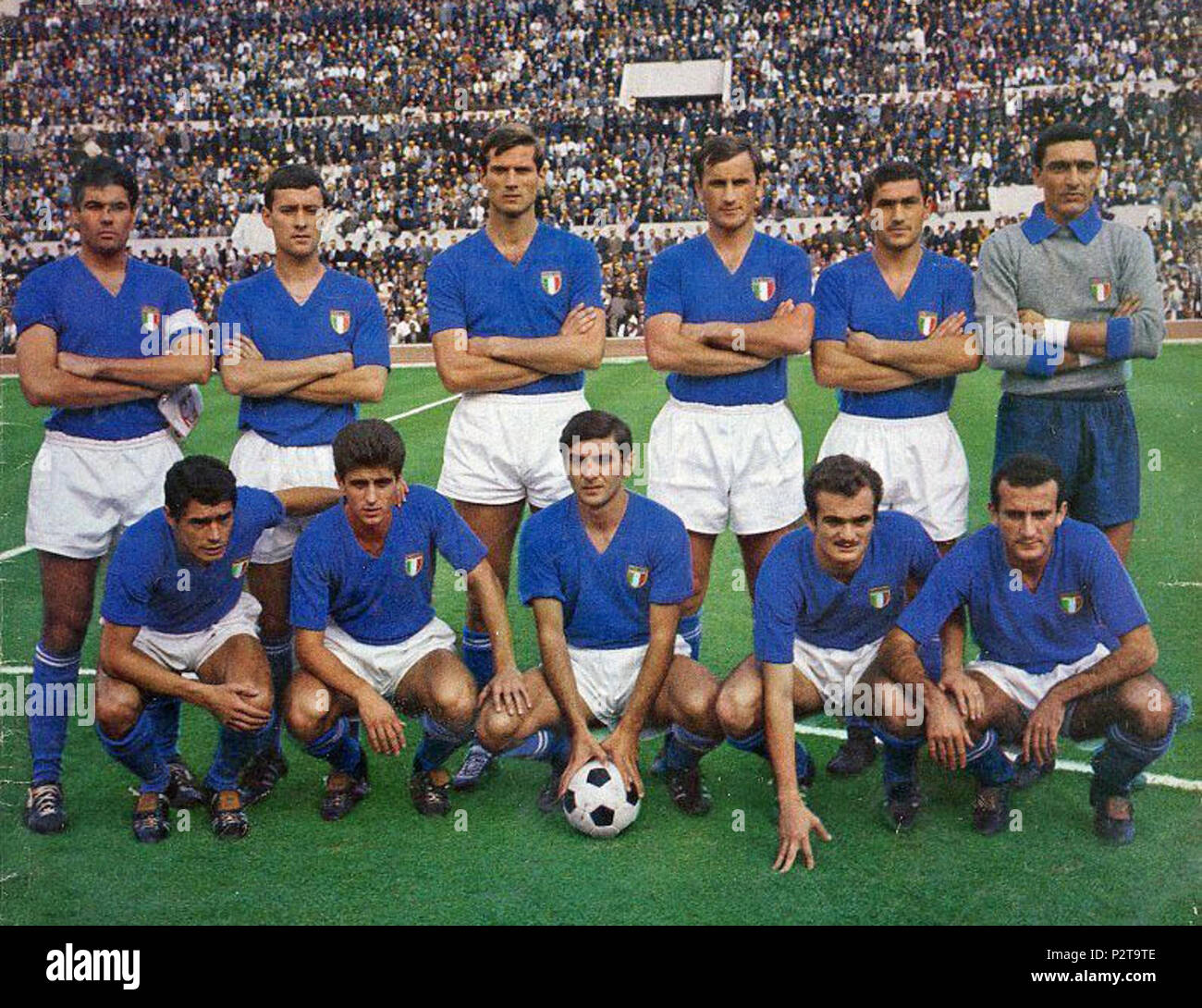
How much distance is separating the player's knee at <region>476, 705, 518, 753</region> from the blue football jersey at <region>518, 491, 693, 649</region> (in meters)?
0.39

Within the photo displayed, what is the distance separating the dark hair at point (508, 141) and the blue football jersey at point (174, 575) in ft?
4.87

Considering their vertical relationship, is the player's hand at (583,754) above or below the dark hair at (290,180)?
below

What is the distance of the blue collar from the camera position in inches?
177

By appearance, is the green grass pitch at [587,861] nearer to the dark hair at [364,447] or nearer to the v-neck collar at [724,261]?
the dark hair at [364,447]

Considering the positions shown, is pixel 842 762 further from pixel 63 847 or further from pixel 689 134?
pixel 689 134

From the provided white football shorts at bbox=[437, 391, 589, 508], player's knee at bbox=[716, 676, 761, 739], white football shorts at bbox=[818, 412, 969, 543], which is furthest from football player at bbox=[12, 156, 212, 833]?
white football shorts at bbox=[818, 412, 969, 543]

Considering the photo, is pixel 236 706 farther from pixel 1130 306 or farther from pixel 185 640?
pixel 1130 306

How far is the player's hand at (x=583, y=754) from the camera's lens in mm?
4039

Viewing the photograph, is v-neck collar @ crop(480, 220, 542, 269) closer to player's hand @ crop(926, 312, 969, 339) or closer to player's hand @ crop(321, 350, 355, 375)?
player's hand @ crop(321, 350, 355, 375)

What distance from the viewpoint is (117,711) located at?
13.3 feet

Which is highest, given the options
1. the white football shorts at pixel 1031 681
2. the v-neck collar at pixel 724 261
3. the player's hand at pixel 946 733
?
the v-neck collar at pixel 724 261

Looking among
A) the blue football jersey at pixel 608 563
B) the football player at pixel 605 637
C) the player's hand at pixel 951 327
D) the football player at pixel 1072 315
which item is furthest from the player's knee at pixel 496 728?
the player's hand at pixel 951 327
